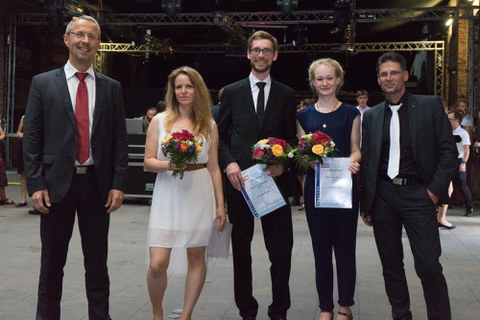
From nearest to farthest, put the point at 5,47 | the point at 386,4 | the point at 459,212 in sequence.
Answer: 1. the point at 459,212
2. the point at 5,47
3. the point at 386,4

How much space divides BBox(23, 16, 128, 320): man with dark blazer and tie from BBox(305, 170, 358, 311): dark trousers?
128 centimetres

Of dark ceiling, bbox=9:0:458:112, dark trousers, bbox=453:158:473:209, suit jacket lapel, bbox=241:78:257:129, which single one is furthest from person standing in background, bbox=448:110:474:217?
dark ceiling, bbox=9:0:458:112

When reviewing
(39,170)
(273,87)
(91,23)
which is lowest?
(39,170)

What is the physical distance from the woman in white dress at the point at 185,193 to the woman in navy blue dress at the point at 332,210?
65 cm

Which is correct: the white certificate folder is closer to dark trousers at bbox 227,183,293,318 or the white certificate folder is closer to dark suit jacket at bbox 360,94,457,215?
dark suit jacket at bbox 360,94,457,215

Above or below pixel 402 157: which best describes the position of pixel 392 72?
above

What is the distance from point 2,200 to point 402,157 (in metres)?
8.52

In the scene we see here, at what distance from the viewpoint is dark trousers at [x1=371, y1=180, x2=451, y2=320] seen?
11.6ft

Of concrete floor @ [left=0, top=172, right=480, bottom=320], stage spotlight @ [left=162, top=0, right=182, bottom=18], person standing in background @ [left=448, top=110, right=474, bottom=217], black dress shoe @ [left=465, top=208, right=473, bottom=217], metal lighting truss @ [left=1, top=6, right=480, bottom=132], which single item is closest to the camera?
concrete floor @ [left=0, top=172, right=480, bottom=320]

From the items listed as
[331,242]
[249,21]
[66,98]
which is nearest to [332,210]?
[331,242]

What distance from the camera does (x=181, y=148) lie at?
3.47 meters

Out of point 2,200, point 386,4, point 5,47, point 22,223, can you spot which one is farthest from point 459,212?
point 5,47

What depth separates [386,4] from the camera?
62.7 feet

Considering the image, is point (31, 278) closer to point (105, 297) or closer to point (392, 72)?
point (105, 297)
